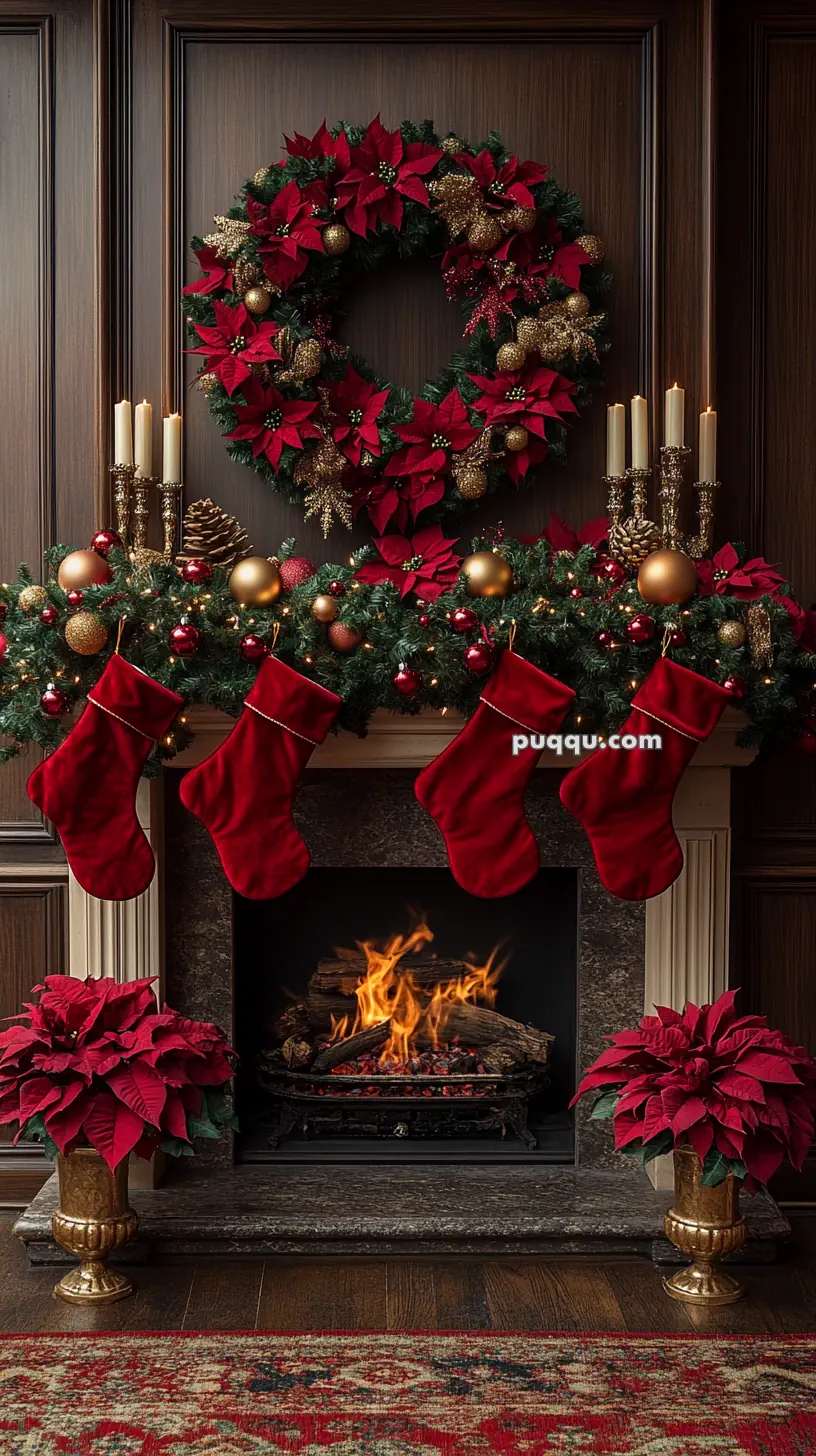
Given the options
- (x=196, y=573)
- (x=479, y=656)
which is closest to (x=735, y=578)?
(x=479, y=656)

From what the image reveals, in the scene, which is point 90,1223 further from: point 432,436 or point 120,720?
point 432,436

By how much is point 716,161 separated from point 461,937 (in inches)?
72.0

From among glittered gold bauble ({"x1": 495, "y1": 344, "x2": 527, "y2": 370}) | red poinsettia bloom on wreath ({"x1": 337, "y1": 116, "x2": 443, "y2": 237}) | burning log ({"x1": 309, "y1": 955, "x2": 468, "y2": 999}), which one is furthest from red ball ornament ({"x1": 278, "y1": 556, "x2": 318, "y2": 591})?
burning log ({"x1": 309, "y1": 955, "x2": 468, "y2": 999})

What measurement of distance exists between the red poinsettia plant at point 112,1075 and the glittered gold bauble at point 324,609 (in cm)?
80

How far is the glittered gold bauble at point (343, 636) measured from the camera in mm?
2379

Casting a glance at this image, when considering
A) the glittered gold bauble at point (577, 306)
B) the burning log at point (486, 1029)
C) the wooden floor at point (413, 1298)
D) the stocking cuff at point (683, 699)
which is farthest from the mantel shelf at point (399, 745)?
the wooden floor at point (413, 1298)

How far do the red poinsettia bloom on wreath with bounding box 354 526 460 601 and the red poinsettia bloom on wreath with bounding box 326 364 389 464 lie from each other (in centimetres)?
20

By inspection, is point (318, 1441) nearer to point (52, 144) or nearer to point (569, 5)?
point (52, 144)

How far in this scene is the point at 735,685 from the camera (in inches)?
93.5

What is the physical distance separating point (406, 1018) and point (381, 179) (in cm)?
A: 187

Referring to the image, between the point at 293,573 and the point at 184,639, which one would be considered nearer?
the point at 184,639

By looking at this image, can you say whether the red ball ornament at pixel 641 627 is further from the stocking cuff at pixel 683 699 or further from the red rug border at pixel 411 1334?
the red rug border at pixel 411 1334

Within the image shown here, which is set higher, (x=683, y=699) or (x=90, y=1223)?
(x=683, y=699)

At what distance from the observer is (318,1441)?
1877 mm
